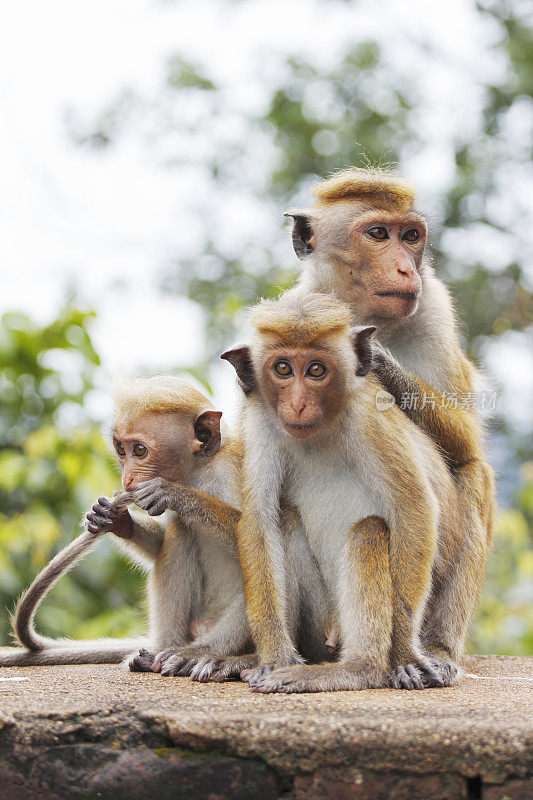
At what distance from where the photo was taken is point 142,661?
485 centimetres

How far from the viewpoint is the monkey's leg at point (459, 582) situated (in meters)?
5.00

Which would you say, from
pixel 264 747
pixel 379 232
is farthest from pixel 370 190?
pixel 264 747

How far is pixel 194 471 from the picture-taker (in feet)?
16.9

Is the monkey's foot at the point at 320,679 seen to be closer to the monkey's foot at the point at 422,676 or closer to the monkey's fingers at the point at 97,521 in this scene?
the monkey's foot at the point at 422,676

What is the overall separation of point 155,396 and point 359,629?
5.40 ft

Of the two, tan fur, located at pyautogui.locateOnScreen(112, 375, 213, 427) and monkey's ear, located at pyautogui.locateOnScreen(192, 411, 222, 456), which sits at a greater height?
tan fur, located at pyautogui.locateOnScreen(112, 375, 213, 427)

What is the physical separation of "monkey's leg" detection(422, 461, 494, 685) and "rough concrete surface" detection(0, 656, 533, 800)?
107 cm

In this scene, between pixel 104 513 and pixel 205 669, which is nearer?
pixel 205 669

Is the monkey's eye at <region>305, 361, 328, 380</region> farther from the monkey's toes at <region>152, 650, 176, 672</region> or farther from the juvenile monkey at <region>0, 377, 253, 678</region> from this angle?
the monkey's toes at <region>152, 650, 176, 672</region>

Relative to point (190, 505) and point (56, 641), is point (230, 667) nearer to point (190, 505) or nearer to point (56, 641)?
point (190, 505)

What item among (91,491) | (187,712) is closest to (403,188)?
(187,712)

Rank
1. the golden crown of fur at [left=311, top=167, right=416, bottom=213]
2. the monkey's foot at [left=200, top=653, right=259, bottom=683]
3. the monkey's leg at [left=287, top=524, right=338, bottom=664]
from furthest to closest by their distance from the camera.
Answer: the golden crown of fur at [left=311, top=167, right=416, bottom=213]
the monkey's leg at [left=287, top=524, right=338, bottom=664]
the monkey's foot at [left=200, top=653, right=259, bottom=683]

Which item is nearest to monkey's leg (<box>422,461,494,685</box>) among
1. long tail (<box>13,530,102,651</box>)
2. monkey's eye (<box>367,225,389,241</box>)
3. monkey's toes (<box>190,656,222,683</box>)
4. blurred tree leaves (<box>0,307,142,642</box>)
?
monkey's toes (<box>190,656,222,683</box>)

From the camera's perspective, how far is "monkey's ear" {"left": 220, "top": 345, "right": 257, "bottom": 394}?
15.3 feet
